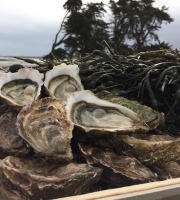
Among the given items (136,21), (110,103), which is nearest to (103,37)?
(136,21)

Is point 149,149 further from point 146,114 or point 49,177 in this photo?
point 49,177

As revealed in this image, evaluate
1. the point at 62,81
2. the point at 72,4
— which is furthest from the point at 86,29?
the point at 62,81

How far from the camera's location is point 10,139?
0.78 metres

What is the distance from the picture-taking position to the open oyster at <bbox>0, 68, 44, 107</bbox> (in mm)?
1037

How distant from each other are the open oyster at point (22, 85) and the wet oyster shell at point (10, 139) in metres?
0.14

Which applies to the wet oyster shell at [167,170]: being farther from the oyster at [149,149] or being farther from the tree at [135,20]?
the tree at [135,20]

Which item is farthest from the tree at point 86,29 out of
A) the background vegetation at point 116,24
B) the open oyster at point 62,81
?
the open oyster at point 62,81

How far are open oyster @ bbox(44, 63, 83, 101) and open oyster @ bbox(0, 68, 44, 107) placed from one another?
0.04 meters

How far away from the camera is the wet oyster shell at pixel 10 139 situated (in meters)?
0.75

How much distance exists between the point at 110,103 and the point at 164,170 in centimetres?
32

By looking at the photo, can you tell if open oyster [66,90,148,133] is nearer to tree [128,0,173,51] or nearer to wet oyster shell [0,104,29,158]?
wet oyster shell [0,104,29,158]

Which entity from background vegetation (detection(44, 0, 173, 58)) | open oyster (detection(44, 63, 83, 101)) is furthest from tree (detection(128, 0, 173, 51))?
open oyster (detection(44, 63, 83, 101))

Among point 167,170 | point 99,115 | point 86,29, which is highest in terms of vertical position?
point 86,29

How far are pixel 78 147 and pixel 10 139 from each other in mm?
216
